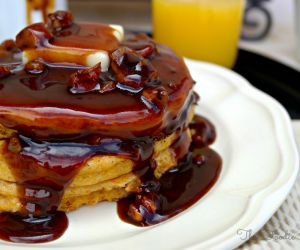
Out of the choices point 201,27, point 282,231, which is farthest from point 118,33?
point 201,27

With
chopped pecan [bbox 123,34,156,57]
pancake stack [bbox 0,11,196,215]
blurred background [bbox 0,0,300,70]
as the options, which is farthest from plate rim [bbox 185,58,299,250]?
blurred background [bbox 0,0,300,70]

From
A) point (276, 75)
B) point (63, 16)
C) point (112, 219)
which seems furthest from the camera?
point (276, 75)

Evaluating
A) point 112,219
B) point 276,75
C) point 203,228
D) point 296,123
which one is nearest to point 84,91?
point 112,219

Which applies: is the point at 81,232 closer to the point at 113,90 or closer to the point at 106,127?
the point at 106,127

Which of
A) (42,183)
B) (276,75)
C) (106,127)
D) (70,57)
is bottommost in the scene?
(276,75)

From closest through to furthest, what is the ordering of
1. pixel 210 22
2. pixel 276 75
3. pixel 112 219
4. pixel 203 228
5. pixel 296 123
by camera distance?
pixel 203 228, pixel 112 219, pixel 296 123, pixel 276 75, pixel 210 22

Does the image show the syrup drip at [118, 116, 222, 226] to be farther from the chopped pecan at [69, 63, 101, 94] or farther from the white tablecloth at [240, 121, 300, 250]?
the chopped pecan at [69, 63, 101, 94]
